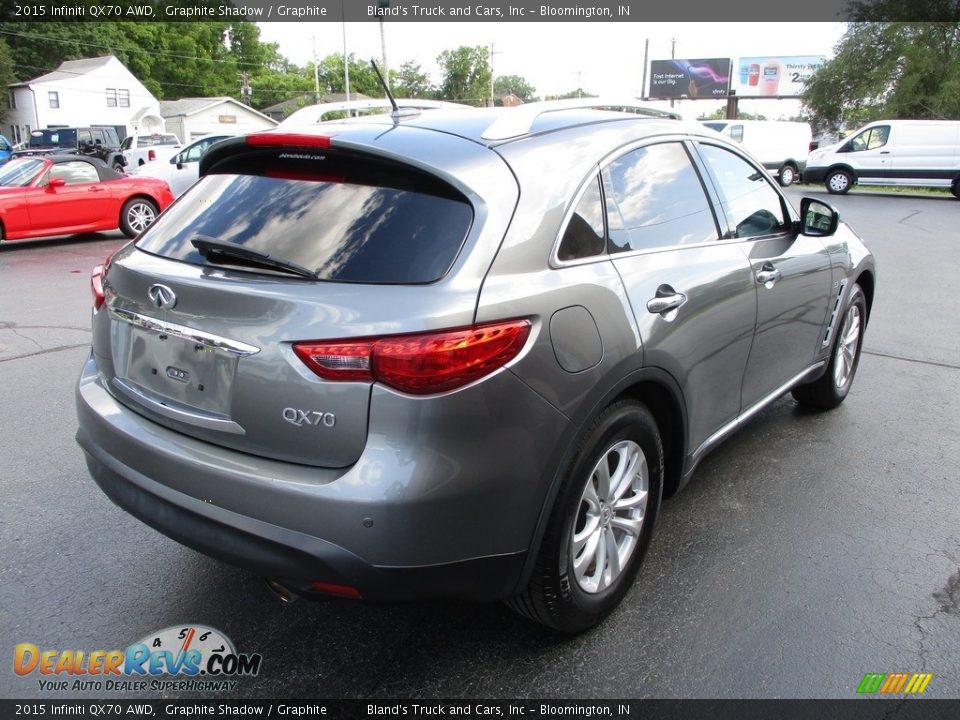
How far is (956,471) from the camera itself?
13.3 ft

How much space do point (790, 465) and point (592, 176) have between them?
2269mm

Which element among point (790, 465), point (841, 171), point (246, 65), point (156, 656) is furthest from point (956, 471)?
point (246, 65)

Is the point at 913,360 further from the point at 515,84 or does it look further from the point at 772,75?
the point at 515,84

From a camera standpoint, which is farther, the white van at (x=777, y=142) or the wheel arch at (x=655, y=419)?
the white van at (x=777, y=142)

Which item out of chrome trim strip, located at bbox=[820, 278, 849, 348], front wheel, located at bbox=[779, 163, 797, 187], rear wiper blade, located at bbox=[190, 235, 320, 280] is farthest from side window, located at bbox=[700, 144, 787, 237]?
front wheel, located at bbox=[779, 163, 797, 187]

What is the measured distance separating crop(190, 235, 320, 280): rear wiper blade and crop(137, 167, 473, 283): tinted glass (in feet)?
0.06

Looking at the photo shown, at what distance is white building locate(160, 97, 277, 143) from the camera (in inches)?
2562

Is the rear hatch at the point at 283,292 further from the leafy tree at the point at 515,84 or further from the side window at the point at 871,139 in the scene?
the leafy tree at the point at 515,84

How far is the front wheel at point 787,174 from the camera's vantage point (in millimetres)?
28609

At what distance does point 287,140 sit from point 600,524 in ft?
5.53

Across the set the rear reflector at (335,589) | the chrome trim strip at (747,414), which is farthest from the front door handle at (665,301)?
the rear reflector at (335,589)

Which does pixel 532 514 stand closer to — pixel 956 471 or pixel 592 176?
pixel 592 176

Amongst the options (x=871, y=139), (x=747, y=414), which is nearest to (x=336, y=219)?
(x=747, y=414)

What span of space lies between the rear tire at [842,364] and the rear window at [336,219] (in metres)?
3.18
